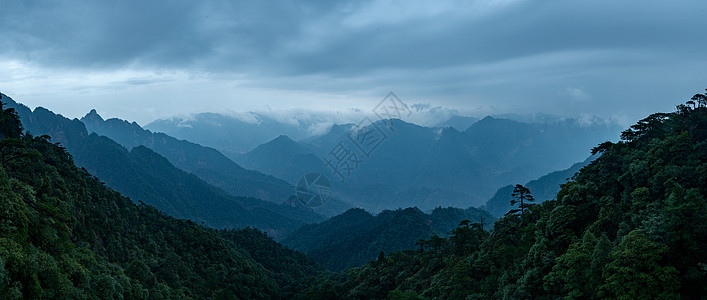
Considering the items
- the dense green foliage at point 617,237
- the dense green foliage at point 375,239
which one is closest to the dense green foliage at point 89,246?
the dense green foliage at point 617,237

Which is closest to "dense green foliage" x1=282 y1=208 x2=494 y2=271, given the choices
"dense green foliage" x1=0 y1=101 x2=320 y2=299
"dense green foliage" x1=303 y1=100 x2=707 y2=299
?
"dense green foliage" x1=0 y1=101 x2=320 y2=299

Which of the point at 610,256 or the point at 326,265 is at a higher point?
the point at 610,256

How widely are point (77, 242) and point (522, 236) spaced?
49014 mm

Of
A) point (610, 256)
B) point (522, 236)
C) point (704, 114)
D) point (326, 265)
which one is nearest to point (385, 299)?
point (522, 236)

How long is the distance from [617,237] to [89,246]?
50.5 metres

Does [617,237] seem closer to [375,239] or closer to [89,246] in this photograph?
[89,246]

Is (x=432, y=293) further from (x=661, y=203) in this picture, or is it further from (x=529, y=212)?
(x=661, y=203)

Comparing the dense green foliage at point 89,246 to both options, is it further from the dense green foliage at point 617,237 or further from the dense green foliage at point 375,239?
the dense green foliage at point 375,239

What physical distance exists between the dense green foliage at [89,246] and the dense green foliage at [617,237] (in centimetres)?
2969

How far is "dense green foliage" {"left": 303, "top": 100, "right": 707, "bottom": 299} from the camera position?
25406mm

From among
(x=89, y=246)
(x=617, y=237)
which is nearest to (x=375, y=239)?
(x=89, y=246)

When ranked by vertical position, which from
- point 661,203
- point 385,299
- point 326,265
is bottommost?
point 326,265

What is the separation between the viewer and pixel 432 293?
166ft

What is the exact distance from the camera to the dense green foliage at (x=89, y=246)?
2845 centimetres
